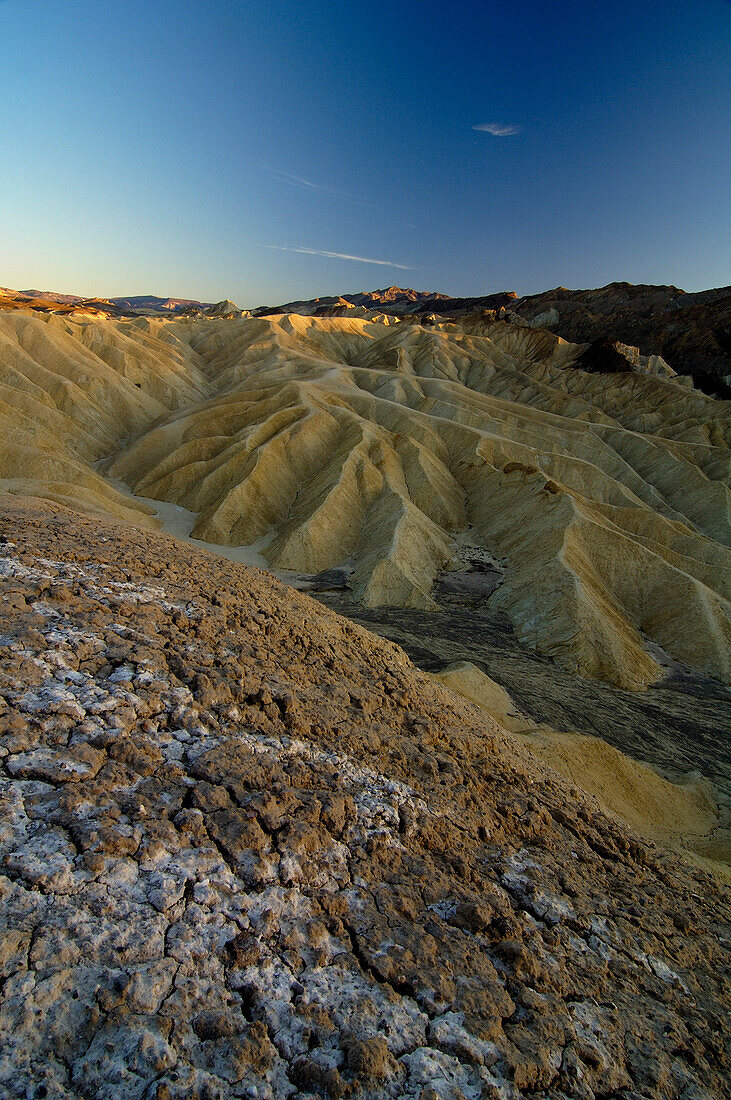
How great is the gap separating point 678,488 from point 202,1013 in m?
45.2

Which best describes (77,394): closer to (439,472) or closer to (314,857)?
(439,472)

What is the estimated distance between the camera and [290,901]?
3.84 metres

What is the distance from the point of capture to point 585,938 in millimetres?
4555

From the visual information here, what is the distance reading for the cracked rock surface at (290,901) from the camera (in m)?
2.85

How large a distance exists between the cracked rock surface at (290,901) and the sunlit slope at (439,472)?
48.4 ft

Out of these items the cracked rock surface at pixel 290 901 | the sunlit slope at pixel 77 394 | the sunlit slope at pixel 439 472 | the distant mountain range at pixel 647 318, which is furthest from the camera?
the distant mountain range at pixel 647 318

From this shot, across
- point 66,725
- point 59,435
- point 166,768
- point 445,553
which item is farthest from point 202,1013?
point 59,435

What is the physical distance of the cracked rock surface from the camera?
9.36ft

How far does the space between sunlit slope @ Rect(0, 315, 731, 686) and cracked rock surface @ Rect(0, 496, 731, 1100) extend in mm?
14746

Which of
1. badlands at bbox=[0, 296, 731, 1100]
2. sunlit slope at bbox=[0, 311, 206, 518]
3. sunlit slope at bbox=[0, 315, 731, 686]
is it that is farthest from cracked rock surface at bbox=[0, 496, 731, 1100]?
sunlit slope at bbox=[0, 311, 206, 518]

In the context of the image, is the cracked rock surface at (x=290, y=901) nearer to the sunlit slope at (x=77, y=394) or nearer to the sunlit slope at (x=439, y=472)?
the sunlit slope at (x=439, y=472)

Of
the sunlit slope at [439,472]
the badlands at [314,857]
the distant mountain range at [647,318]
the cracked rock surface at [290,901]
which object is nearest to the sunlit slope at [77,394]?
the sunlit slope at [439,472]

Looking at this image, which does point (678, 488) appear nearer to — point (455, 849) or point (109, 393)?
point (455, 849)

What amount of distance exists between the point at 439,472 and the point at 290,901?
32.1 m
